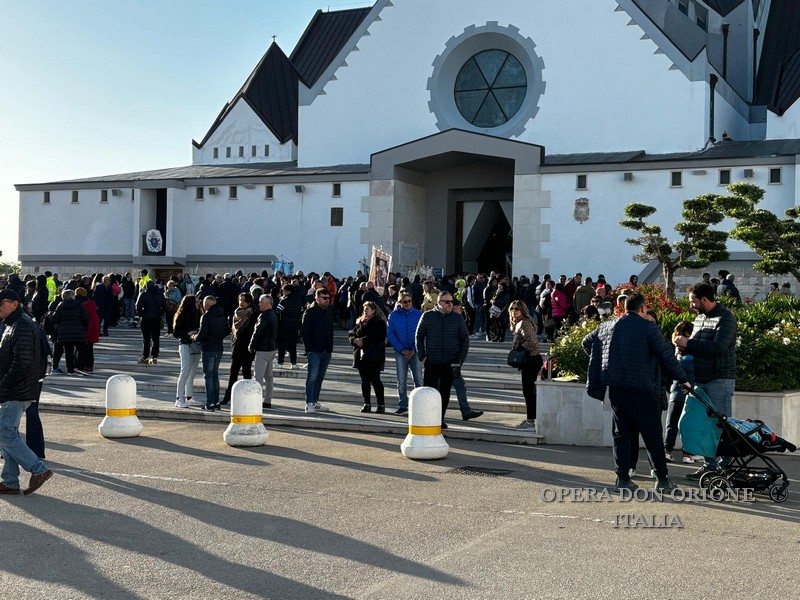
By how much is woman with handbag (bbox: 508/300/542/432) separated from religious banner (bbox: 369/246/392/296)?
13682mm

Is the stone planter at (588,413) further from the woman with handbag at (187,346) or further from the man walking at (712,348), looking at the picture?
the woman with handbag at (187,346)

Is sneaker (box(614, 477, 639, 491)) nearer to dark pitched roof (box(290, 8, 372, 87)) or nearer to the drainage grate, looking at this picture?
the drainage grate

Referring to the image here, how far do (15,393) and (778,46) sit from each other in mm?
40550

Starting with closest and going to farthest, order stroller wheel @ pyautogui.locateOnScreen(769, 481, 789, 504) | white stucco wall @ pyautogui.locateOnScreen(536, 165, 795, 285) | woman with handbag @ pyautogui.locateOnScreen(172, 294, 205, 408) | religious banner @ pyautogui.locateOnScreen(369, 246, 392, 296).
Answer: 1. stroller wheel @ pyautogui.locateOnScreen(769, 481, 789, 504)
2. woman with handbag @ pyautogui.locateOnScreen(172, 294, 205, 408)
3. religious banner @ pyautogui.locateOnScreen(369, 246, 392, 296)
4. white stucco wall @ pyautogui.locateOnScreen(536, 165, 795, 285)

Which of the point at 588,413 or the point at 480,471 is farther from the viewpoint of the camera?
the point at 588,413

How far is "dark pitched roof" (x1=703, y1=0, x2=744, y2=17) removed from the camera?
41.1 metres

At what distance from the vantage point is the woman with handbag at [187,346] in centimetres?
1638

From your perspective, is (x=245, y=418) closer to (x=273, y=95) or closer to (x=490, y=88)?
(x=490, y=88)

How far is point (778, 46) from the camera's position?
141 feet

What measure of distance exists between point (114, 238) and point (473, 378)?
24.7m

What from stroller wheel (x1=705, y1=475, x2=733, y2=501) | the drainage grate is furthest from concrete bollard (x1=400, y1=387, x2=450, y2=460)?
stroller wheel (x1=705, y1=475, x2=733, y2=501)

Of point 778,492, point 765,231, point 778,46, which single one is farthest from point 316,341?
point 778,46

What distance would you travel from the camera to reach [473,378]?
19.4 metres

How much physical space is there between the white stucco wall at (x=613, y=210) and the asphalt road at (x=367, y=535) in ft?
64.4
